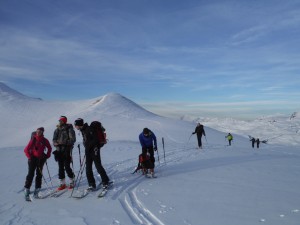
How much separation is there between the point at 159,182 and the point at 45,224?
187 inches

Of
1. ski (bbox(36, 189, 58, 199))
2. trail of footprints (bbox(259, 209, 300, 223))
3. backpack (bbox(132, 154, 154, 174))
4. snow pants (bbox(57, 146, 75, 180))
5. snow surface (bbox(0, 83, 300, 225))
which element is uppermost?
snow pants (bbox(57, 146, 75, 180))

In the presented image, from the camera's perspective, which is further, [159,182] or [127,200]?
[159,182]

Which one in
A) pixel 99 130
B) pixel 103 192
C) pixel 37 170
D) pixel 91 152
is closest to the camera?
pixel 103 192

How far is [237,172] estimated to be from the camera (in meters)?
12.0

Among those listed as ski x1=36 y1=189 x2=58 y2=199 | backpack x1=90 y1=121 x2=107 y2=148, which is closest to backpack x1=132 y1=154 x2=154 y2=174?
backpack x1=90 y1=121 x2=107 y2=148

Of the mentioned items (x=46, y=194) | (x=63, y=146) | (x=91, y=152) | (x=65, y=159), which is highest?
(x=63, y=146)

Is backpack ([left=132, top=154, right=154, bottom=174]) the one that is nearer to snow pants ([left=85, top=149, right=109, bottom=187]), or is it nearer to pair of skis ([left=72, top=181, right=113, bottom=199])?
pair of skis ([left=72, top=181, right=113, bottom=199])

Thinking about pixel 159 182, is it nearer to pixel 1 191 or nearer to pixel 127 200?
pixel 127 200

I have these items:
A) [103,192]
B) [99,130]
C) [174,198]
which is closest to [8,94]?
[99,130]

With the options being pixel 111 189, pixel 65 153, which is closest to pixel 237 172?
pixel 111 189

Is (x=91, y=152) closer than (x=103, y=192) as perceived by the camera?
No

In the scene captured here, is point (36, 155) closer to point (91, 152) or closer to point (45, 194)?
point (45, 194)

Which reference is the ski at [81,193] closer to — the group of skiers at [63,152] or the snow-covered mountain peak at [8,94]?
the group of skiers at [63,152]

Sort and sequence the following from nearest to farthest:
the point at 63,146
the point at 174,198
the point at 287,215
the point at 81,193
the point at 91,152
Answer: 1. the point at 287,215
2. the point at 174,198
3. the point at 81,193
4. the point at 91,152
5. the point at 63,146
